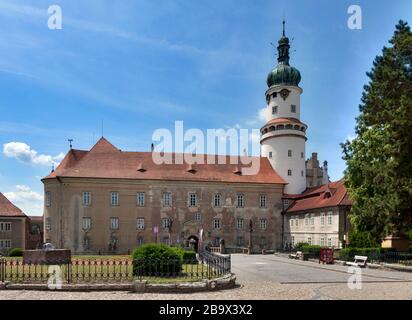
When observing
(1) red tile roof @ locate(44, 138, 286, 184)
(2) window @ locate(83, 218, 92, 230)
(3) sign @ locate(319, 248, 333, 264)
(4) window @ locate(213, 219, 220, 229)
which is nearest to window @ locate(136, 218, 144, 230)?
(1) red tile roof @ locate(44, 138, 286, 184)

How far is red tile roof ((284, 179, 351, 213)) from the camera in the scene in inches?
1637

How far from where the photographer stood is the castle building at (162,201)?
49.1 metres

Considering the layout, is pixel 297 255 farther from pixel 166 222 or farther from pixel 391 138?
pixel 166 222

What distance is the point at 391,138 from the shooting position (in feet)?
74.2

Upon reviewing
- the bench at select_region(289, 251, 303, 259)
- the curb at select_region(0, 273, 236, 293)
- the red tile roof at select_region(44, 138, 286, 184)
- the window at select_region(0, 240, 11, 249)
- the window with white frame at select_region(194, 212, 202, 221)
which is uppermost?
the red tile roof at select_region(44, 138, 286, 184)

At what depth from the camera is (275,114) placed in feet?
197

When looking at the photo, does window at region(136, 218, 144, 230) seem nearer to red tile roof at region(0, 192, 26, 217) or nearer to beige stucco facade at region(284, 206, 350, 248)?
red tile roof at region(0, 192, 26, 217)

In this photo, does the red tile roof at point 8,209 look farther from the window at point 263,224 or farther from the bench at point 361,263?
the bench at point 361,263

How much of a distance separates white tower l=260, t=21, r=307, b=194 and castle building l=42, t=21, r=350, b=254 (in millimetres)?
235

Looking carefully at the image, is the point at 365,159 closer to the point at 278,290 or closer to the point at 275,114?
the point at 278,290

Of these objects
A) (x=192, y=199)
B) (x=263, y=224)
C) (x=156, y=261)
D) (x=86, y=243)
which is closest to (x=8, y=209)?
(x=86, y=243)

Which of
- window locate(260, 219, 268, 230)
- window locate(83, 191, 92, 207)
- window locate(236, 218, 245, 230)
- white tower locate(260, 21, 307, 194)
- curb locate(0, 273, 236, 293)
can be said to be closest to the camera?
curb locate(0, 273, 236, 293)
